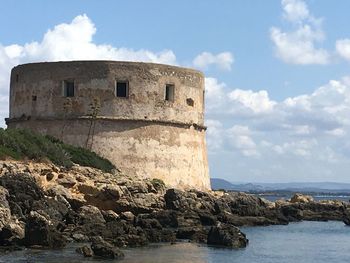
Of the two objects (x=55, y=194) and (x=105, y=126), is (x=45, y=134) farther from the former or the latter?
(x=55, y=194)

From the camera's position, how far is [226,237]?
21016 millimetres

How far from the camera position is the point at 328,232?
2936 centimetres

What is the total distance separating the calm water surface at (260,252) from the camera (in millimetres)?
17812

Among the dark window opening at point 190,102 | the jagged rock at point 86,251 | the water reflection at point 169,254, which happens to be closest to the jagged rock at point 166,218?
the water reflection at point 169,254

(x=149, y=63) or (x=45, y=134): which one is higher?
(x=149, y=63)

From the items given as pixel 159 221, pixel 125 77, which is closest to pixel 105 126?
pixel 125 77

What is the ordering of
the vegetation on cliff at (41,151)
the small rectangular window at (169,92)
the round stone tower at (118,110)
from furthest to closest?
the small rectangular window at (169,92)
the round stone tower at (118,110)
the vegetation on cliff at (41,151)

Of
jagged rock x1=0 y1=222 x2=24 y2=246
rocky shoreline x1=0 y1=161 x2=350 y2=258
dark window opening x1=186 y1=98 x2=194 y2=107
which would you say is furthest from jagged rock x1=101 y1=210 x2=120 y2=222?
dark window opening x1=186 y1=98 x2=194 y2=107

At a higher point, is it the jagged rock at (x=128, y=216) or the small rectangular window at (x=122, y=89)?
the small rectangular window at (x=122, y=89)

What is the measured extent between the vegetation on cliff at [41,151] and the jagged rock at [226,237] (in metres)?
6.95

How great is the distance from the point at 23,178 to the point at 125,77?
35.8 ft

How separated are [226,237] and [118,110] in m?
11.8

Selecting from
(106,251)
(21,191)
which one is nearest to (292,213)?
(21,191)

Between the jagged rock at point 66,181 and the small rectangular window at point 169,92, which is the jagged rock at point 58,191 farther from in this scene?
the small rectangular window at point 169,92
